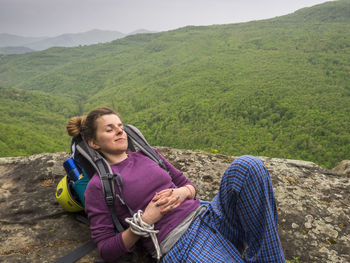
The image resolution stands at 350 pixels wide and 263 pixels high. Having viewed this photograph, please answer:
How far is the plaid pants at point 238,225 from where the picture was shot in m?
2.27

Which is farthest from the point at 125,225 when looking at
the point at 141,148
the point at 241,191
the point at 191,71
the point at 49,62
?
the point at 49,62

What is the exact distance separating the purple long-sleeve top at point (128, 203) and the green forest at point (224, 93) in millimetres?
19788

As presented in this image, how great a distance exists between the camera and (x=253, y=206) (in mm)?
2277

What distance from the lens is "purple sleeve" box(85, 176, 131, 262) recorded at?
7.82 feet

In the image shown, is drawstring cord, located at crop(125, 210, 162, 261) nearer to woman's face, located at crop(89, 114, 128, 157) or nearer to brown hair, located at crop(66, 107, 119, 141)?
woman's face, located at crop(89, 114, 128, 157)

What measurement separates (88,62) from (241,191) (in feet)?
512

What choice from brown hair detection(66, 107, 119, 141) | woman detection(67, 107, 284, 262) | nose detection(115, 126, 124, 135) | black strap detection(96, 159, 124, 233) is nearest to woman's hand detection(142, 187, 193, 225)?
woman detection(67, 107, 284, 262)

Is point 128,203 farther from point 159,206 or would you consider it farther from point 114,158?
point 114,158

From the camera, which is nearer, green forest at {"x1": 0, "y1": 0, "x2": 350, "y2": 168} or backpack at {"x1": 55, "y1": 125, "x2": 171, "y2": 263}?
backpack at {"x1": 55, "y1": 125, "x2": 171, "y2": 263}

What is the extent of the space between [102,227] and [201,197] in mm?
2288

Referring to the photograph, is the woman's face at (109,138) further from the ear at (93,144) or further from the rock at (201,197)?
the rock at (201,197)

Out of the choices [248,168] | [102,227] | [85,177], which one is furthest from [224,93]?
[102,227]

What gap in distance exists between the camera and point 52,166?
477 centimetres

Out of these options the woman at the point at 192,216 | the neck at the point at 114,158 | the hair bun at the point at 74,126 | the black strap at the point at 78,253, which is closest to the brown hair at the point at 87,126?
the hair bun at the point at 74,126
